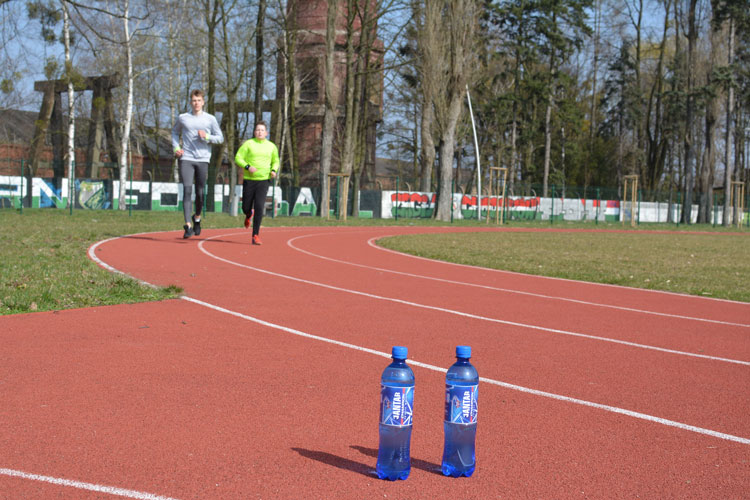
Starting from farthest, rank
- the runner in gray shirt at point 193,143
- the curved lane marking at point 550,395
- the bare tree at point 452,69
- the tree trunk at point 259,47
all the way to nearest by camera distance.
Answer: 1. the bare tree at point 452,69
2. the tree trunk at point 259,47
3. the runner in gray shirt at point 193,143
4. the curved lane marking at point 550,395

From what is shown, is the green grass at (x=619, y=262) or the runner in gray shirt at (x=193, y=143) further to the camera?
the runner in gray shirt at (x=193, y=143)

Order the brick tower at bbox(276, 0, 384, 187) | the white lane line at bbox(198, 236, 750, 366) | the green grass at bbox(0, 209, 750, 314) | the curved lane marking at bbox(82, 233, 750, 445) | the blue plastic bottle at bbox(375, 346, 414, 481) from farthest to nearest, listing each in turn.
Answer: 1. the brick tower at bbox(276, 0, 384, 187)
2. the green grass at bbox(0, 209, 750, 314)
3. the white lane line at bbox(198, 236, 750, 366)
4. the curved lane marking at bbox(82, 233, 750, 445)
5. the blue plastic bottle at bbox(375, 346, 414, 481)

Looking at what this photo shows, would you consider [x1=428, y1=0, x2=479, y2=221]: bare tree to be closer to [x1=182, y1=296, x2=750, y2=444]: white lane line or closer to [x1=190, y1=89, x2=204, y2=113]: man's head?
[x1=190, y1=89, x2=204, y2=113]: man's head

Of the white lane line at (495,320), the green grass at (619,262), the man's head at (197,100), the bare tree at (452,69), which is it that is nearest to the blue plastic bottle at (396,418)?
the white lane line at (495,320)

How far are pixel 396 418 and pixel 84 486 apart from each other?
1384 millimetres

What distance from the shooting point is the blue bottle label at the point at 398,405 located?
3.41 meters

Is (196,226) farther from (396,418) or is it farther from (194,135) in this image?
(396,418)

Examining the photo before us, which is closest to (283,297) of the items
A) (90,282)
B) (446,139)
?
(90,282)

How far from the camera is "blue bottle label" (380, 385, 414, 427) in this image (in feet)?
11.2

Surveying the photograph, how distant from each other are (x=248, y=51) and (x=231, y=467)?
39.1 m

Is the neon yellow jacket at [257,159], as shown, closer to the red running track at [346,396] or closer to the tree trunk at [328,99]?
the red running track at [346,396]

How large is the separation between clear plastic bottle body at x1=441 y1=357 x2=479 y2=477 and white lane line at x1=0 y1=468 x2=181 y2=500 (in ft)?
4.16

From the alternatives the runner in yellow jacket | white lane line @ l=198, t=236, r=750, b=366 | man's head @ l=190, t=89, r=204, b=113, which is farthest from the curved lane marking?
the runner in yellow jacket

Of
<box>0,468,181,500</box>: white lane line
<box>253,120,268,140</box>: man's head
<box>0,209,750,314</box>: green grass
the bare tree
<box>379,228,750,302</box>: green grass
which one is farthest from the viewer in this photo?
the bare tree
